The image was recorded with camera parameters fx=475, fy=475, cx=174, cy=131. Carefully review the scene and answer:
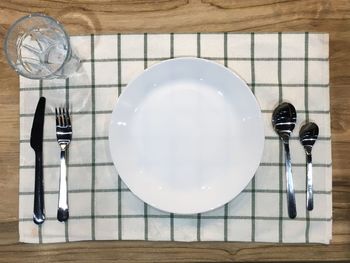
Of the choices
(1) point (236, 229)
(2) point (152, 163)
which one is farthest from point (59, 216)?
(1) point (236, 229)

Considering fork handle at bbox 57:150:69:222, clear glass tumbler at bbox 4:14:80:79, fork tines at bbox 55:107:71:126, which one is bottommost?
fork handle at bbox 57:150:69:222

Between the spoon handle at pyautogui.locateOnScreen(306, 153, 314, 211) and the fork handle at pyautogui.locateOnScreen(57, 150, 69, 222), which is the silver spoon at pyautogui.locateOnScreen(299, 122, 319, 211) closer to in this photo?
the spoon handle at pyautogui.locateOnScreen(306, 153, 314, 211)

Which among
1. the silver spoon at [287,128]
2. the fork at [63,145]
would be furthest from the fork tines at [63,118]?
the silver spoon at [287,128]

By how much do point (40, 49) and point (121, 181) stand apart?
0.25m

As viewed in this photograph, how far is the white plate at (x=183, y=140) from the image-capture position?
0.76 meters

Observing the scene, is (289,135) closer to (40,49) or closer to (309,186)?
(309,186)

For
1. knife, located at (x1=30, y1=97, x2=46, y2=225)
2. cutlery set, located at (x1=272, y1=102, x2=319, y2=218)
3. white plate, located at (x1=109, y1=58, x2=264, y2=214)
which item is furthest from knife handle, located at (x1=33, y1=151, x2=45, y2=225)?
cutlery set, located at (x1=272, y1=102, x2=319, y2=218)

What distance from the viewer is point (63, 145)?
77 centimetres

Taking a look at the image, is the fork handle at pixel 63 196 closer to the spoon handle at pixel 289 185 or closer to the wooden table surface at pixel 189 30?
the wooden table surface at pixel 189 30

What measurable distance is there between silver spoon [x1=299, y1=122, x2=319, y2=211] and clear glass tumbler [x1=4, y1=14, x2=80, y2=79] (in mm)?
382

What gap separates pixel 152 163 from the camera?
772 millimetres

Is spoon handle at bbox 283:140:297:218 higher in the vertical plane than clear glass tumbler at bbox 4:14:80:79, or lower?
lower

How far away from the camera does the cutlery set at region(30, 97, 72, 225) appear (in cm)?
77

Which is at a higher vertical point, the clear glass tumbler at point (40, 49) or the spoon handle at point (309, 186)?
the clear glass tumbler at point (40, 49)
